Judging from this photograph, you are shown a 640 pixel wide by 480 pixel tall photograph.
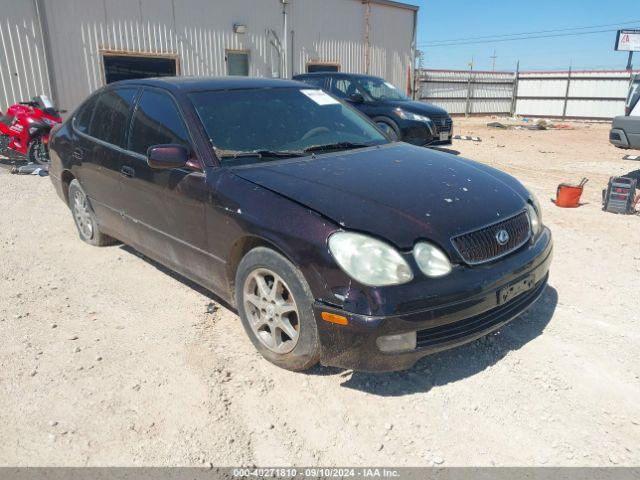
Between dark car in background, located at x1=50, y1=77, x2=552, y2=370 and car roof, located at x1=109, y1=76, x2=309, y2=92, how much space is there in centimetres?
2

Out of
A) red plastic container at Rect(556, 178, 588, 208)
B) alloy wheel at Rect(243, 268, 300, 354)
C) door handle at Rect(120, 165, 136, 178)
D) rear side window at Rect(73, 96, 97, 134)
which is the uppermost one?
rear side window at Rect(73, 96, 97, 134)

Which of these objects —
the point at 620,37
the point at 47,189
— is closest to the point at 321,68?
the point at 47,189

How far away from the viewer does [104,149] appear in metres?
4.09

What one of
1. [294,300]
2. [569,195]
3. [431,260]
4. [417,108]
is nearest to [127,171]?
[294,300]

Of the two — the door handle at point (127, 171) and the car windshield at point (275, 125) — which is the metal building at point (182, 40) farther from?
the car windshield at point (275, 125)

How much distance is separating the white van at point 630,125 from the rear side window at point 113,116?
23.7ft

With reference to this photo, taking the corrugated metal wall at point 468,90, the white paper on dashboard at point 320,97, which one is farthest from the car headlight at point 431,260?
the corrugated metal wall at point 468,90

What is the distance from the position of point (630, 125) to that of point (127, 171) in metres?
7.38

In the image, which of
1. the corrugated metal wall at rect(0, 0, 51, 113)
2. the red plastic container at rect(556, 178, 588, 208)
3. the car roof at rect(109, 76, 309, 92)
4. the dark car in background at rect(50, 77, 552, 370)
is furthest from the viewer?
the corrugated metal wall at rect(0, 0, 51, 113)

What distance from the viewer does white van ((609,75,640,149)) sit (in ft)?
24.4

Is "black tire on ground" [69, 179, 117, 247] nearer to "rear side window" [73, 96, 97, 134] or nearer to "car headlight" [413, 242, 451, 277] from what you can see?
"rear side window" [73, 96, 97, 134]

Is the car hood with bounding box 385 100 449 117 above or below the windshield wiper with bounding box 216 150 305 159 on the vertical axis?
below

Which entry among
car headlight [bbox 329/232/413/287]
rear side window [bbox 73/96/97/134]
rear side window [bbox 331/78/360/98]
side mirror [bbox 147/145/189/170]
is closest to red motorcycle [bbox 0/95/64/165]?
rear side window [bbox 73/96/97/134]

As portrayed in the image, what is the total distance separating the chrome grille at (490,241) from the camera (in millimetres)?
2508
